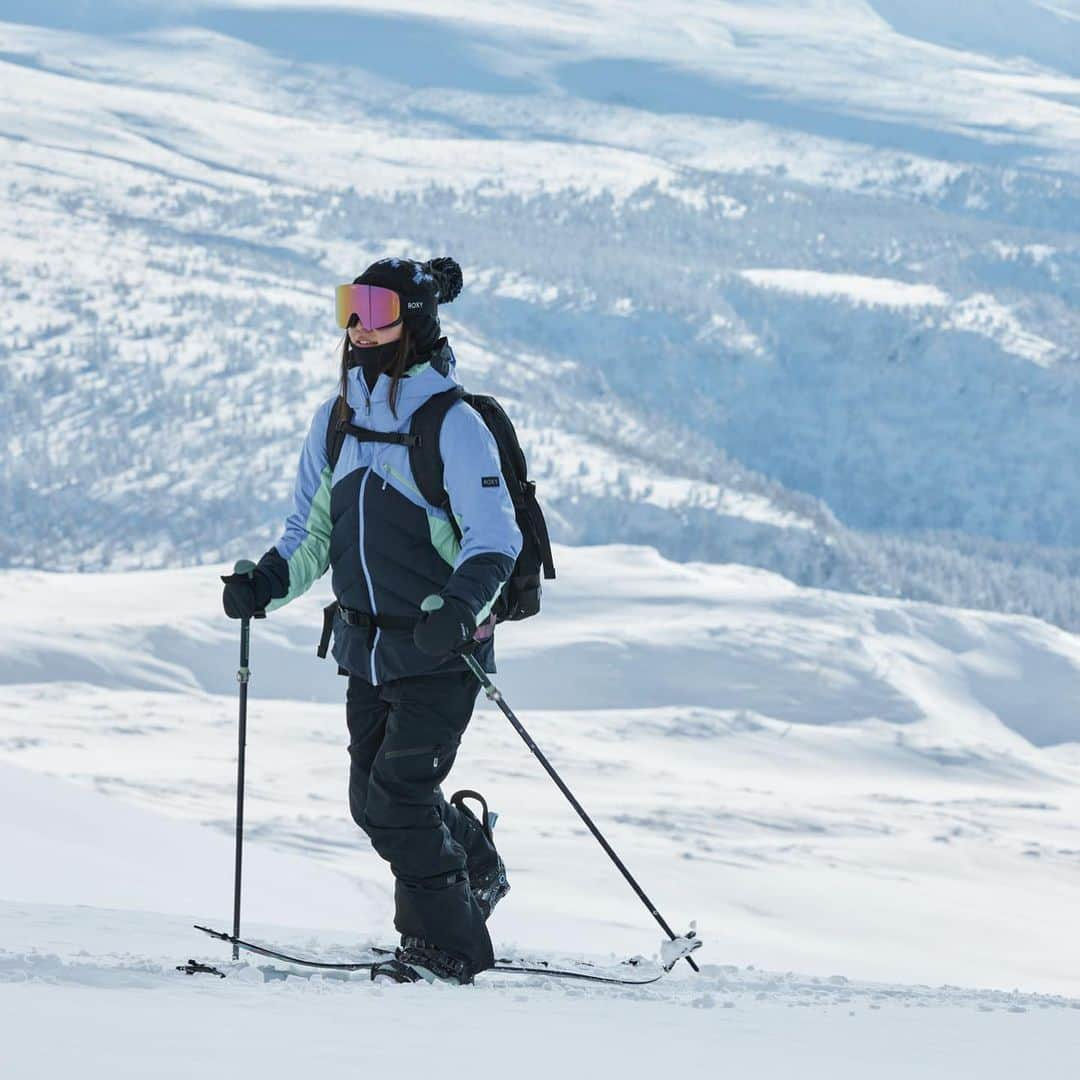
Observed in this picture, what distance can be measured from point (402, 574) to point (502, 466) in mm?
A: 342

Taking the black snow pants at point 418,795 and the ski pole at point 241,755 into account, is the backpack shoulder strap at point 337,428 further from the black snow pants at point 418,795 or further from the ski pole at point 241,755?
the black snow pants at point 418,795

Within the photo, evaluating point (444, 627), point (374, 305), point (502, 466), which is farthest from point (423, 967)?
point (374, 305)

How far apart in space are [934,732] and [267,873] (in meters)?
21.0

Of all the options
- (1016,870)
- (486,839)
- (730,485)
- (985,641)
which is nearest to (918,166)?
(730,485)

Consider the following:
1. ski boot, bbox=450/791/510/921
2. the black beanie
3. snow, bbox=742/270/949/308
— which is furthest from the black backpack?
snow, bbox=742/270/949/308

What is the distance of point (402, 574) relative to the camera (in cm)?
429

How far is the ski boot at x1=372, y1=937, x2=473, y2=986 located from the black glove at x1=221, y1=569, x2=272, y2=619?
874mm

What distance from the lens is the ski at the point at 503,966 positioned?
173 inches

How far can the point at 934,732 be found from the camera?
2923 centimetres

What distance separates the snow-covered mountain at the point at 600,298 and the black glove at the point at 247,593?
57587 mm

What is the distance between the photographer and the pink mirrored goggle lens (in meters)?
4.39

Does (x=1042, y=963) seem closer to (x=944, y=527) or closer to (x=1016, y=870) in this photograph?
(x=1016, y=870)

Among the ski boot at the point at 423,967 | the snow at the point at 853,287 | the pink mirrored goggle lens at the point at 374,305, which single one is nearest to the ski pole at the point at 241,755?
the ski boot at the point at 423,967

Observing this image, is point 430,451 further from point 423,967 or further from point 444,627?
point 423,967
